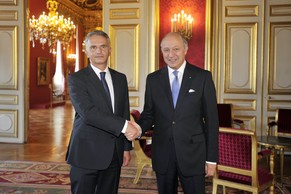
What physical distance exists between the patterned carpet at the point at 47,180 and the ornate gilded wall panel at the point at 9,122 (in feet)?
4.78

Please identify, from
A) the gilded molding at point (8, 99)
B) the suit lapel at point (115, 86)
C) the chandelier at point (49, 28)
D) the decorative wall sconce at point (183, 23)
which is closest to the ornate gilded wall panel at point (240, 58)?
the decorative wall sconce at point (183, 23)

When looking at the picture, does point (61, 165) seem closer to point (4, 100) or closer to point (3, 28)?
point (4, 100)

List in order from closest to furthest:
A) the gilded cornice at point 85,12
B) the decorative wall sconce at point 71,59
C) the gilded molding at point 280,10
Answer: the gilded molding at point 280,10, the gilded cornice at point 85,12, the decorative wall sconce at point 71,59

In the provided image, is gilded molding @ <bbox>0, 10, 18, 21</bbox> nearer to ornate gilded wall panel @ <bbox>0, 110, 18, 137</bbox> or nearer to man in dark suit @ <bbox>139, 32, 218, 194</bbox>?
ornate gilded wall panel @ <bbox>0, 110, 18, 137</bbox>

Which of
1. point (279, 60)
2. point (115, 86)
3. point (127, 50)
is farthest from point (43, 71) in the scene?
point (115, 86)

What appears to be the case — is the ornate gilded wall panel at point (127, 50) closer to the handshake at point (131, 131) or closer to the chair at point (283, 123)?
the chair at point (283, 123)

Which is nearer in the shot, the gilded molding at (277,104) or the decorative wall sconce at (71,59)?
the gilded molding at (277,104)

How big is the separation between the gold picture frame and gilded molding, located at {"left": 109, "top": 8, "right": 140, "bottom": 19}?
717cm

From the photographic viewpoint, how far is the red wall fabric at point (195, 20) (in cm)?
596

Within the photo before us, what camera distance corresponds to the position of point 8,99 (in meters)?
6.05

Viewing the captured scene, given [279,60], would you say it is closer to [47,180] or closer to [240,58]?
[240,58]

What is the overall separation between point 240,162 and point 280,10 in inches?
139

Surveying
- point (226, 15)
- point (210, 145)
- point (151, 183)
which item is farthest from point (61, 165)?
point (226, 15)

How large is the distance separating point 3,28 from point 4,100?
1.28m
